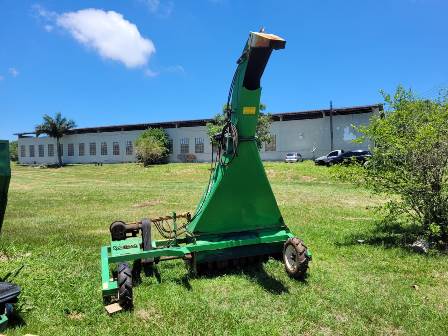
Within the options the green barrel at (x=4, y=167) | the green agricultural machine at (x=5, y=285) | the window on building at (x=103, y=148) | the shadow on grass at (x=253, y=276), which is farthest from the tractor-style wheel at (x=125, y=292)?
A: the window on building at (x=103, y=148)

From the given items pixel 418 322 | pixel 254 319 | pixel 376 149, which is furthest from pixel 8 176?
pixel 376 149

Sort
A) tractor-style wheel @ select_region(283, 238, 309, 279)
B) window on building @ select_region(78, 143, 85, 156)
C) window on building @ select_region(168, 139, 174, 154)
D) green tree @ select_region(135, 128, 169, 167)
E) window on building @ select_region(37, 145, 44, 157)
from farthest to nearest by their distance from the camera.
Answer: window on building @ select_region(37, 145, 44, 157) → window on building @ select_region(78, 143, 85, 156) → window on building @ select_region(168, 139, 174, 154) → green tree @ select_region(135, 128, 169, 167) → tractor-style wheel @ select_region(283, 238, 309, 279)

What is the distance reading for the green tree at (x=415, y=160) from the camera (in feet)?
22.4

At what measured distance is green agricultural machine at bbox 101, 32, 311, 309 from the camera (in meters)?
5.45

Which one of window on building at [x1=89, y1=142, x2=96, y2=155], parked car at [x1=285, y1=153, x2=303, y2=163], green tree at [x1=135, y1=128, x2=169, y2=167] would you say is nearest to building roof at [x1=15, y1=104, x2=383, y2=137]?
window on building at [x1=89, y1=142, x2=96, y2=155]

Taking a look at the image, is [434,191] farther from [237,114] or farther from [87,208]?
[87,208]

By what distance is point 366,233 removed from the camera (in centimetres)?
846

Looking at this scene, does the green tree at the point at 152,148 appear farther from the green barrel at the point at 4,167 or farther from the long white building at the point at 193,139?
the green barrel at the point at 4,167

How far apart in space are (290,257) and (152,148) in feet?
140

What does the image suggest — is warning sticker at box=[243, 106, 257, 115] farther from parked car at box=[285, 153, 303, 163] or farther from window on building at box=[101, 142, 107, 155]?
window on building at box=[101, 142, 107, 155]

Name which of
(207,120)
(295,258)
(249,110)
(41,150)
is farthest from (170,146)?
(295,258)

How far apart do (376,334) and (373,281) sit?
161 centimetres

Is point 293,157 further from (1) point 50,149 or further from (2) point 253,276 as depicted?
(1) point 50,149

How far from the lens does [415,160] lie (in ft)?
22.9
